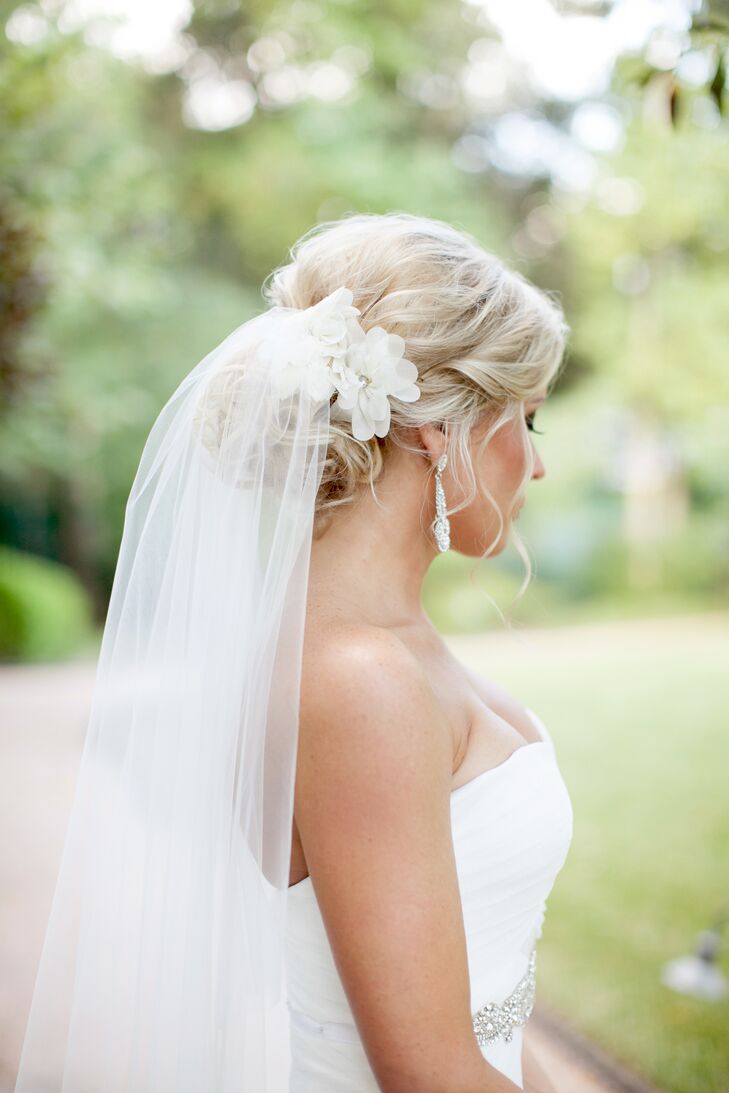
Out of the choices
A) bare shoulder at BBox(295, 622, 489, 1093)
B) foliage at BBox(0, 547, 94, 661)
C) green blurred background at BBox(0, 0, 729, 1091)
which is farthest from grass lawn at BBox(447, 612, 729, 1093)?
foliage at BBox(0, 547, 94, 661)

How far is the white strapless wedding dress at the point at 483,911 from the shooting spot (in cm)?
153

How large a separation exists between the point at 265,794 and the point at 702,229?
1224 centimetres

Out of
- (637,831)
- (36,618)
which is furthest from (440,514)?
(36,618)

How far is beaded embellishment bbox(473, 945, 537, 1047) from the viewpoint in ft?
5.33

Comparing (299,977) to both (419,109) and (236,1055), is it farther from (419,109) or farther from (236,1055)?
(419,109)

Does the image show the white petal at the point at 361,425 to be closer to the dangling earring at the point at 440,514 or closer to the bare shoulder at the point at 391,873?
the dangling earring at the point at 440,514

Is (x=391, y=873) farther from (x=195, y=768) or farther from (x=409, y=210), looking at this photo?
(x=409, y=210)

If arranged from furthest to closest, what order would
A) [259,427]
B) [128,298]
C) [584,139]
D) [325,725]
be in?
[584,139] → [128,298] → [259,427] → [325,725]

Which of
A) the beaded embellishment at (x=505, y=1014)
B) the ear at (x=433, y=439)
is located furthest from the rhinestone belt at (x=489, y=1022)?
the ear at (x=433, y=439)

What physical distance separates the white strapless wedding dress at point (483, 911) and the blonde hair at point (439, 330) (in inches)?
13.7

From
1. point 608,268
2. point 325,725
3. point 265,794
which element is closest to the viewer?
point 325,725

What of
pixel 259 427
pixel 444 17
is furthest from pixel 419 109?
pixel 259 427

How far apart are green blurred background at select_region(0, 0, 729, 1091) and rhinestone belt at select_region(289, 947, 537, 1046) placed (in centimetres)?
674

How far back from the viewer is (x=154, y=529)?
1.64 m
